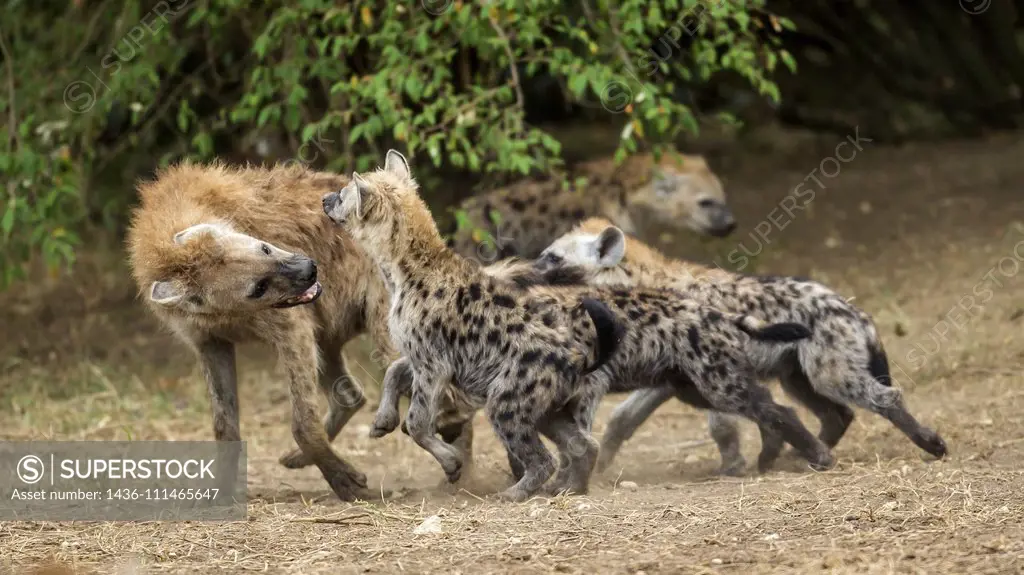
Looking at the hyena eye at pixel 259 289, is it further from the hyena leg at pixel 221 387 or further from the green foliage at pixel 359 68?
the green foliage at pixel 359 68

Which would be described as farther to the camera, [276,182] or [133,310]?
[133,310]

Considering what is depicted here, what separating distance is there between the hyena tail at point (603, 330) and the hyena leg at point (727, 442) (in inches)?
27.0

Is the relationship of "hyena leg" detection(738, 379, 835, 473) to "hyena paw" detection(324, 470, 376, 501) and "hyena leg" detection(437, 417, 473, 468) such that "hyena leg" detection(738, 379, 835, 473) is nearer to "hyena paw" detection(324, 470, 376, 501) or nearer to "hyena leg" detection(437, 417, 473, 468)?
"hyena leg" detection(437, 417, 473, 468)

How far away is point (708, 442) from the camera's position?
21.6ft

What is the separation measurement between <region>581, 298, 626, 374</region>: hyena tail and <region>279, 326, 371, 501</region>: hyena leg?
→ 105 cm

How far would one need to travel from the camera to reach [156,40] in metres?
7.61

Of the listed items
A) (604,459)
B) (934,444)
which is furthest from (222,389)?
(934,444)

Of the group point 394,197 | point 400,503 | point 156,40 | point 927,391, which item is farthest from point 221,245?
point 927,391

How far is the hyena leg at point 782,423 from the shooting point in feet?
17.6

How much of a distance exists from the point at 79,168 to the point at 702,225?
3.65 meters

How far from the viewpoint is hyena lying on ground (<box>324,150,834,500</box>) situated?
17.0 feet

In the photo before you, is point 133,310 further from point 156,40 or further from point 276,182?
point 276,182

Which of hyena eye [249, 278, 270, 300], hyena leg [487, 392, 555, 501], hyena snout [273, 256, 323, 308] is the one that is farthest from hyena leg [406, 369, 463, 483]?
hyena eye [249, 278, 270, 300]

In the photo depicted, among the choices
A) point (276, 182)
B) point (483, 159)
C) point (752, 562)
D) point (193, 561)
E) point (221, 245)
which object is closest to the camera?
point (752, 562)
